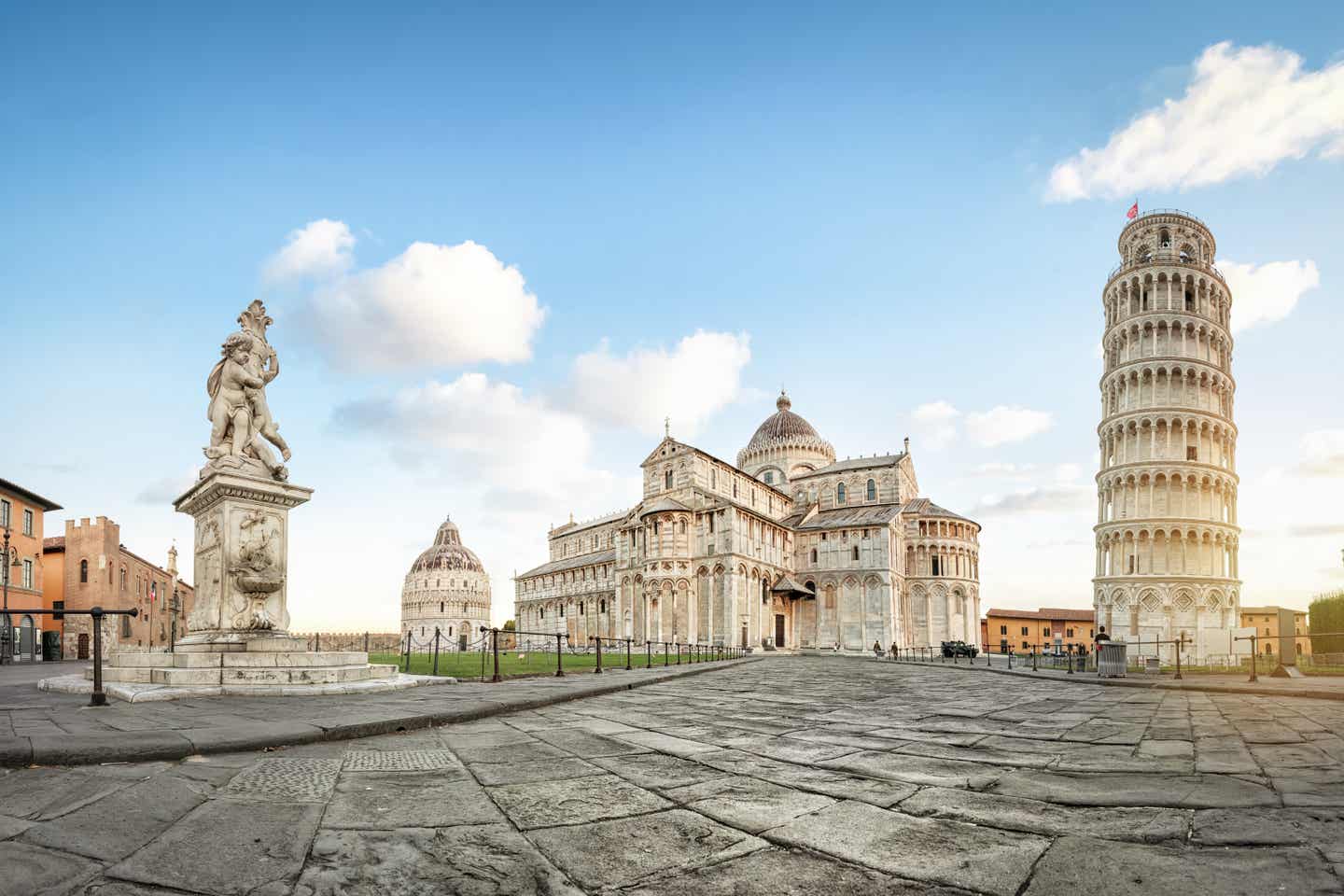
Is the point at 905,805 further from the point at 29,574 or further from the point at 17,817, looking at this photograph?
the point at 29,574

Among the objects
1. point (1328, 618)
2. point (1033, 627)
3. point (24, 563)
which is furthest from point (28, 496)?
point (1033, 627)

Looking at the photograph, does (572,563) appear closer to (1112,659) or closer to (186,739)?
(1112,659)

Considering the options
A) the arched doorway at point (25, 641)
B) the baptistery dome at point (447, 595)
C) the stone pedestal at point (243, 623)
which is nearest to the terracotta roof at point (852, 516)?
the arched doorway at point (25, 641)

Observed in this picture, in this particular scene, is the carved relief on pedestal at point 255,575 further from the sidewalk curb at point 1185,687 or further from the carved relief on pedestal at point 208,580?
the sidewalk curb at point 1185,687

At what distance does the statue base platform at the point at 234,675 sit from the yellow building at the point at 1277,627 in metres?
22.2

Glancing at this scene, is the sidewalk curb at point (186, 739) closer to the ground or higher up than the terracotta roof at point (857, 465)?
closer to the ground

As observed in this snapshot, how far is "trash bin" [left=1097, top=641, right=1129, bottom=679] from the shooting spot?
23.1m

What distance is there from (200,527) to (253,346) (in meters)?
3.20

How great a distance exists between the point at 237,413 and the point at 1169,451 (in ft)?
216

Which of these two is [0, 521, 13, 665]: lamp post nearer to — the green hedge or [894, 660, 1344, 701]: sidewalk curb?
[894, 660, 1344, 701]: sidewalk curb

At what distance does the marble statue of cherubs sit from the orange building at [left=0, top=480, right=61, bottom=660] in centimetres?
3110

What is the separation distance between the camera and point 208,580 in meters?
12.3

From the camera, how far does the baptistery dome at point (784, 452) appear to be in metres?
77.1

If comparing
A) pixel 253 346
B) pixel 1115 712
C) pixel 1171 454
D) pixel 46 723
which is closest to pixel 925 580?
pixel 1171 454
